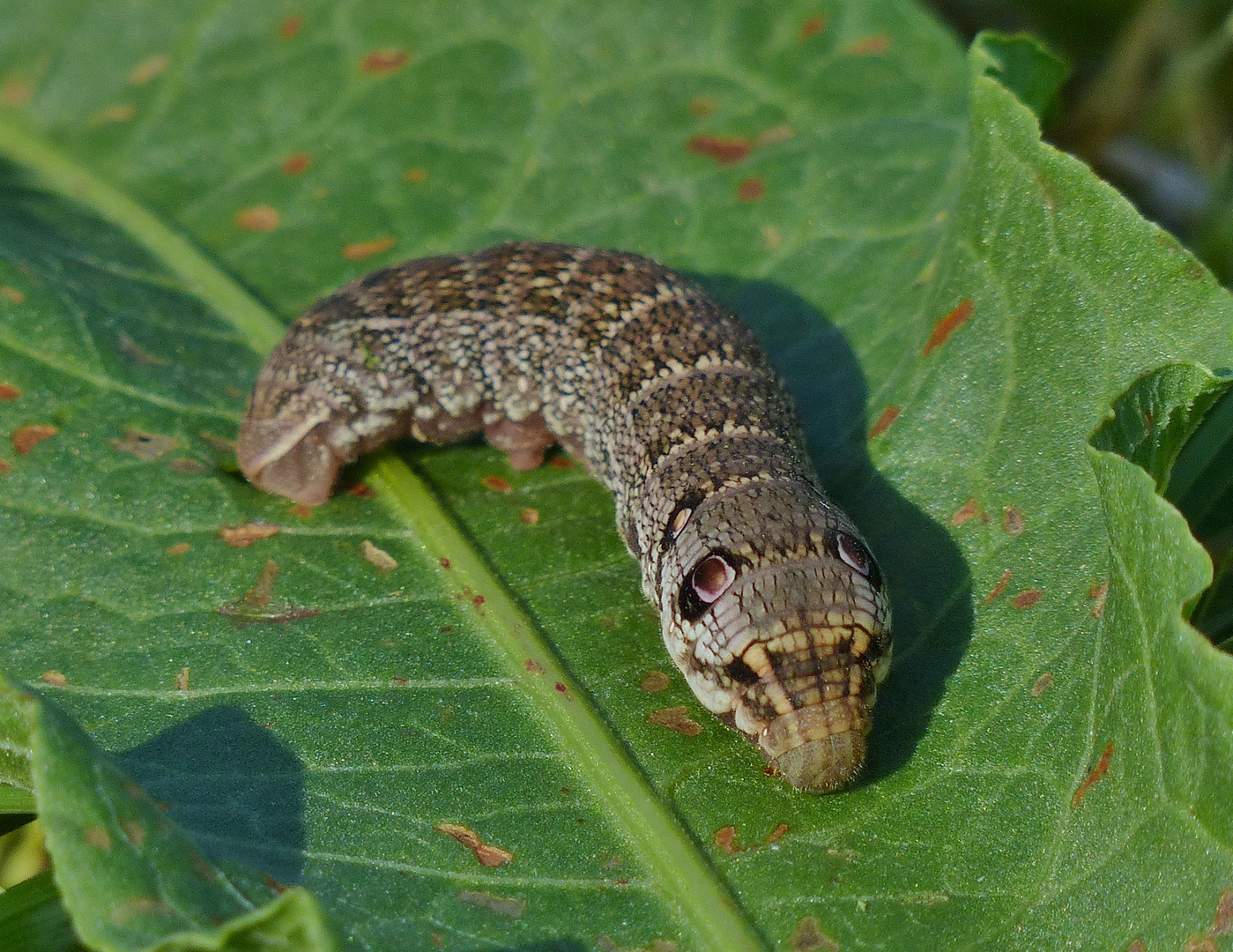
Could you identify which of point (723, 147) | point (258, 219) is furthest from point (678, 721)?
point (258, 219)

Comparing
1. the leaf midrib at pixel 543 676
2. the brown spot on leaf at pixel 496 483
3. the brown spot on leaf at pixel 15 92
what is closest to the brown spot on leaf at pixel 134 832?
the leaf midrib at pixel 543 676

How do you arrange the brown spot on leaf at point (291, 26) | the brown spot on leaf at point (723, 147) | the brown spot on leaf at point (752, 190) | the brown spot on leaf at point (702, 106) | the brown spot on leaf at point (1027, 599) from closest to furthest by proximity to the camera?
1. the brown spot on leaf at point (1027, 599)
2. the brown spot on leaf at point (752, 190)
3. the brown spot on leaf at point (723, 147)
4. the brown spot on leaf at point (702, 106)
5. the brown spot on leaf at point (291, 26)

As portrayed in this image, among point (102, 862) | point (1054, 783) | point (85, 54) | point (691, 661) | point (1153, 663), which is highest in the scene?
point (1153, 663)

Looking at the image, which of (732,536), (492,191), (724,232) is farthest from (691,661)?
(492,191)

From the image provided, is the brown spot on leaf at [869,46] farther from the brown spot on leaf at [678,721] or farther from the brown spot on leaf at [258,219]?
the brown spot on leaf at [678,721]

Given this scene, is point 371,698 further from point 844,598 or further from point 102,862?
point 844,598

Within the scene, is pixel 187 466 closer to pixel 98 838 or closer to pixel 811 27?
pixel 98 838
